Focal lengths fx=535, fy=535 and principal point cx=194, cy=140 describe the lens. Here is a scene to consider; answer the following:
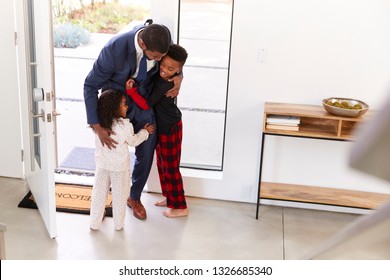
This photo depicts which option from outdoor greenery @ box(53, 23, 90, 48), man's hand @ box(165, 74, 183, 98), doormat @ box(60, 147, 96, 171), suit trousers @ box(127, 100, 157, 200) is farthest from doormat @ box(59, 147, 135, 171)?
outdoor greenery @ box(53, 23, 90, 48)

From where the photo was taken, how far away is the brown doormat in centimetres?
376

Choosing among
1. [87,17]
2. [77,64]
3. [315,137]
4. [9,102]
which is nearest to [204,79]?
[315,137]

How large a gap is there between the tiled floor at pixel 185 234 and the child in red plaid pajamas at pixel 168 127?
0.14m

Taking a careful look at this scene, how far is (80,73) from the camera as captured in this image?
6.32 meters

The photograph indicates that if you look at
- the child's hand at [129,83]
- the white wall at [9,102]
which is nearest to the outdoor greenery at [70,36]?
the white wall at [9,102]

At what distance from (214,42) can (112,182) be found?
127 centimetres

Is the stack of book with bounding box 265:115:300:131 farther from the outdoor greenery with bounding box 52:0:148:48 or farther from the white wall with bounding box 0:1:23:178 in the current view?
the outdoor greenery with bounding box 52:0:148:48

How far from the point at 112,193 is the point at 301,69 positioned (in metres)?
1.50

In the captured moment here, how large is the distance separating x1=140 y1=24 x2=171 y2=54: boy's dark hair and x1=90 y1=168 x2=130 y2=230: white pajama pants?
85 centimetres

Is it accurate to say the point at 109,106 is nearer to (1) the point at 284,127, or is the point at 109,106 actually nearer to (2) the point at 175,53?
(2) the point at 175,53

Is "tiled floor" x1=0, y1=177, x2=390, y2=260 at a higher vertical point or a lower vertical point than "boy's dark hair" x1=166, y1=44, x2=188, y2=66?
lower

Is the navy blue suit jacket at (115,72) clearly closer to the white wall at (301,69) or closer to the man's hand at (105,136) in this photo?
the man's hand at (105,136)

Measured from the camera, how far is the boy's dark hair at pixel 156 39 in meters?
2.90

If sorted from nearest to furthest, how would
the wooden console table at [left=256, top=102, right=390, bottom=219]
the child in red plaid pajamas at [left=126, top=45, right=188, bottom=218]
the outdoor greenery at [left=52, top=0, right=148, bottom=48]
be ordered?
the child in red plaid pajamas at [left=126, top=45, right=188, bottom=218] < the wooden console table at [left=256, top=102, right=390, bottom=219] < the outdoor greenery at [left=52, top=0, right=148, bottom=48]
